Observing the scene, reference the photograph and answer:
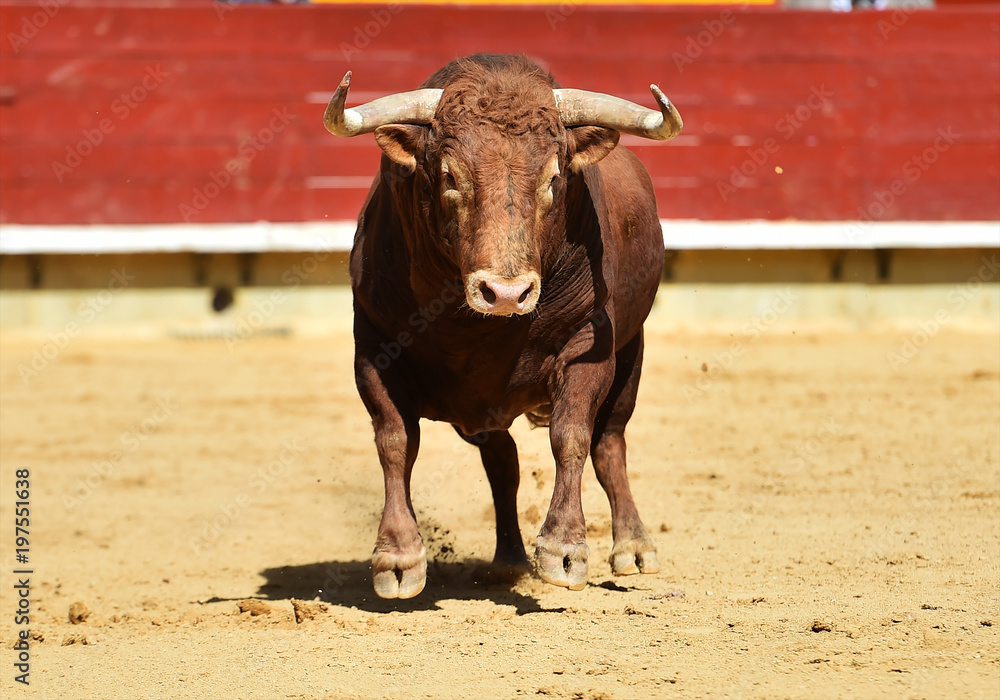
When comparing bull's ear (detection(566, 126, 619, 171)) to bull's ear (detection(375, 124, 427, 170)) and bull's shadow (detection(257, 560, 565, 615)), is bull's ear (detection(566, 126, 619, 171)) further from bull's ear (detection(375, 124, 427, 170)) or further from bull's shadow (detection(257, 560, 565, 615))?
bull's shadow (detection(257, 560, 565, 615))

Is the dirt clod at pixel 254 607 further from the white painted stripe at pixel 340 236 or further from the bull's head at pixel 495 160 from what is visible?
the white painted stripe at pixel 340 236

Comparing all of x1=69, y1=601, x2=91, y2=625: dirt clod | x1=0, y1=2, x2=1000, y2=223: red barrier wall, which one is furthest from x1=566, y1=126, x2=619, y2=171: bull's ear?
x1=0, y1=2, x2=1000, y2=223: red barrier wall

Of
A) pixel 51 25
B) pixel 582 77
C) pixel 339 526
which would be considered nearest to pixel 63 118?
pixel 51 25

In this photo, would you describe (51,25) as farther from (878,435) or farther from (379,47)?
(878,435)

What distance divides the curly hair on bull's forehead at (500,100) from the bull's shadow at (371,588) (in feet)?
4.28

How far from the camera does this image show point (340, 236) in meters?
8.97

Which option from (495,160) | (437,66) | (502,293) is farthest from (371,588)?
(437,66)

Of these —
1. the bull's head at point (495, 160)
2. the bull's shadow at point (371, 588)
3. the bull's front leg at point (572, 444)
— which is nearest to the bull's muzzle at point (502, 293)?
the bull's head at point (495, 160)

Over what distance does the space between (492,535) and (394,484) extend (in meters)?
1.27

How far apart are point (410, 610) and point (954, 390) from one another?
4.39 meters

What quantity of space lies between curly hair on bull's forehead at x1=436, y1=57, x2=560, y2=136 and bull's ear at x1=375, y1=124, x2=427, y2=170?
0.08 meters

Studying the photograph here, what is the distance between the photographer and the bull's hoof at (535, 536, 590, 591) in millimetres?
3248

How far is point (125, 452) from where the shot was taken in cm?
610

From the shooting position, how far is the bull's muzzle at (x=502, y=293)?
2.99 metres
